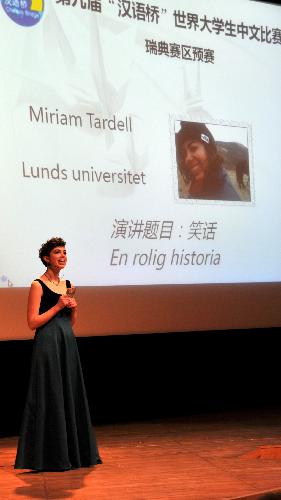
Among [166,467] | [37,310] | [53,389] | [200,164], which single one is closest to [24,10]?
[200,164]

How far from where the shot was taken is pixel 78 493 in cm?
297

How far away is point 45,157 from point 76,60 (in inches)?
21.5

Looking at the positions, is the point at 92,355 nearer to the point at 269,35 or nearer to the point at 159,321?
the point at 159,321

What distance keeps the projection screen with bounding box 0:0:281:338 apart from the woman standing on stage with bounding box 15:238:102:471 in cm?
67

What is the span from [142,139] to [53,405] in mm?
1669

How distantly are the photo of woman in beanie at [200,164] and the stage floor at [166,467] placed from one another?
4.24 ft

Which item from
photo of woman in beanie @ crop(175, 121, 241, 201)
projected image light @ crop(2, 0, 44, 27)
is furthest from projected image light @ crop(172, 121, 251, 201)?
projected image light @ crop(2, 0, 44, 27)

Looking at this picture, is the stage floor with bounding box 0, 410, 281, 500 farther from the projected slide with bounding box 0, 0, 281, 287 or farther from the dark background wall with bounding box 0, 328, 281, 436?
the projected slide with bounding box 0, 0, 281, 287

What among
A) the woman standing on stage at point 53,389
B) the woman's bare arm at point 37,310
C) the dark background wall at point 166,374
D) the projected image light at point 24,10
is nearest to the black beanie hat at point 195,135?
the projected image light at point 24,10

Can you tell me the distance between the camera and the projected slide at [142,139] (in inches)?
156

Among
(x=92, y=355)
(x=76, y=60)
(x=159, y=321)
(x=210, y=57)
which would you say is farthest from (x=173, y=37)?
(x=92, y=355)

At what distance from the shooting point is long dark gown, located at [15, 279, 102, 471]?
3.20 metres

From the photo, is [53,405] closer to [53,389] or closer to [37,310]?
[53,389]

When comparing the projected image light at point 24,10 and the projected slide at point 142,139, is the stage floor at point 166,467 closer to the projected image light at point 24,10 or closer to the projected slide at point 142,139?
the projected slide at point 142,139
